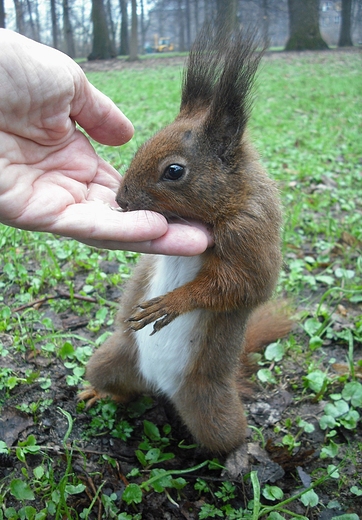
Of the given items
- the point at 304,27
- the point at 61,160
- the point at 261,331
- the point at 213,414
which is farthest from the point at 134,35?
the point at 213,414

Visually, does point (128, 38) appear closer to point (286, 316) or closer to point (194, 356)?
point (286, 316)

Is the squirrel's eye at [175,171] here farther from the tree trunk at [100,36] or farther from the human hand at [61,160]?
the tree trunk at [100,36]

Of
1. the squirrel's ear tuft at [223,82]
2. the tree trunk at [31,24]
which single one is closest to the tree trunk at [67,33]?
the tree trunk at [31,24]

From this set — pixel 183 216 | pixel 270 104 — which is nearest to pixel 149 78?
pixel 270 104

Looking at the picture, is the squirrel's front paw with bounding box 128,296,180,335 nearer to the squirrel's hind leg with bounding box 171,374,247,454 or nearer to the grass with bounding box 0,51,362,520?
the squirrel's hind leg with bounding box 171,374,247,454

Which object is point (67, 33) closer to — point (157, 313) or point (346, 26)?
point (157, 313)


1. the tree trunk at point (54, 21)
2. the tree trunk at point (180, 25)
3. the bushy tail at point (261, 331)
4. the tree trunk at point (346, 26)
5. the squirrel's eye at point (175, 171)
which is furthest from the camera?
the tree trunk at point (346, 26)

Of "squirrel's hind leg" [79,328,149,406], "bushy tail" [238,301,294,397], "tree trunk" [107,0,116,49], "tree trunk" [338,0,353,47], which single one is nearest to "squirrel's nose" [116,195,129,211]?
"squirrel's hind leg" [79,328,149,406]
